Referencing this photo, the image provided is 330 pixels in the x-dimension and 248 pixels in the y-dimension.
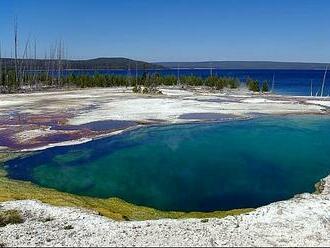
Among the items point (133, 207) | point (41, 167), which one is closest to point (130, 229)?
point (133, 207)

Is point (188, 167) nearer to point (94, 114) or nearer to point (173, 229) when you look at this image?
point (173, 229)

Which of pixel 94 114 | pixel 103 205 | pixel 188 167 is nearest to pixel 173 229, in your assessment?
pixel 103 205

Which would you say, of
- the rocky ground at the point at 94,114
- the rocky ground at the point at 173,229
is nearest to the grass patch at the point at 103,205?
the rocky ground at the point at 173,229

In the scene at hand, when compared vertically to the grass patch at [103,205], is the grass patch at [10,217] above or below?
above

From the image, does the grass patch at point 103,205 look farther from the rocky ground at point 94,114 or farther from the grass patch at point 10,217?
the rocky ground at point 94,114

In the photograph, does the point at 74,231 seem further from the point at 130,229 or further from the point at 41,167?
the point at 41,167

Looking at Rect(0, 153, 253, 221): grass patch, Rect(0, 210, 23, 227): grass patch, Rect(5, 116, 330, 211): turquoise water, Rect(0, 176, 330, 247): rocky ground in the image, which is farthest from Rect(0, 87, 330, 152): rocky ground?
Rect(0, 176, 330, 247): rocky ground
